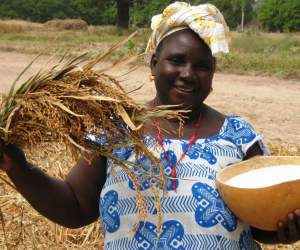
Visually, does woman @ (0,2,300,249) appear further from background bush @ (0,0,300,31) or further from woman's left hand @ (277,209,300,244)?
background bush @ (0,0,300,31)

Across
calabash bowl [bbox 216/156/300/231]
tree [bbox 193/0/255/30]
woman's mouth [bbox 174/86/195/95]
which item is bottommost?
tree [bbox 193/0/255/30]

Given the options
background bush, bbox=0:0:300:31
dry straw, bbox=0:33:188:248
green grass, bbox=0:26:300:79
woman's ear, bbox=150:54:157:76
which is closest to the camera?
dry straw, bbox=0:33:188:248

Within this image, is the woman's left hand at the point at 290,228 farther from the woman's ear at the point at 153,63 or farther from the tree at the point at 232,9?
the tree at the point at 232,9

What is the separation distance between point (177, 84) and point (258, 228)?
46 centimetres

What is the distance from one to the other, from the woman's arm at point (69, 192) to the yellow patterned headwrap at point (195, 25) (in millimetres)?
403

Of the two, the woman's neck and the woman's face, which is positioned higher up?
the woman's face

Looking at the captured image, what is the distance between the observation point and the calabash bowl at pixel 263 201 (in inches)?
68.3

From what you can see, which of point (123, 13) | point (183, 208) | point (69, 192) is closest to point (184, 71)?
point (183, 208)

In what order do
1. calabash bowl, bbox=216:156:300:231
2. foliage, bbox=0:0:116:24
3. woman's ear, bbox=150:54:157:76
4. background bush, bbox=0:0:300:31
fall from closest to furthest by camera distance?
calabash bowl, bbox=216:156:300:231, woman's ear, bbox=150:54:157:76, background bush, bbox=0:0:300:31, foliage, bbox=0:0:116:24

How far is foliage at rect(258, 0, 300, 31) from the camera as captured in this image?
128 feet

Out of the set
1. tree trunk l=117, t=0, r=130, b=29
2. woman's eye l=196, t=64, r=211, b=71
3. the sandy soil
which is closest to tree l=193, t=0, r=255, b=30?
tree trunk l=117, t=0, r=130, b=29

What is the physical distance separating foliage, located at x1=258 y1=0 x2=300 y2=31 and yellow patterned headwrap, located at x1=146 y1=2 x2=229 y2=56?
37.3m

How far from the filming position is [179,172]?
1.82 m

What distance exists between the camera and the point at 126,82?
5.75 ft
